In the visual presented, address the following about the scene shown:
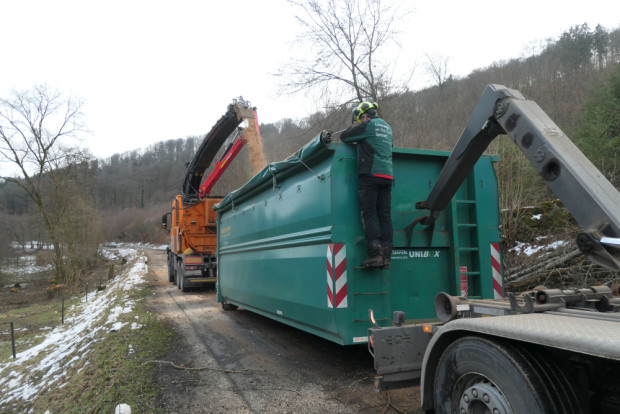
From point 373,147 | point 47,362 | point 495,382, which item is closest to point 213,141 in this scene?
point 47,362

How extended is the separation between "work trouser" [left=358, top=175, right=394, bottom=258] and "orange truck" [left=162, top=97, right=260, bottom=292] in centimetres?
850

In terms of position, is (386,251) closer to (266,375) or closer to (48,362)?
(266,375)

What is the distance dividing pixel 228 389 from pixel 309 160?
2.60 meters

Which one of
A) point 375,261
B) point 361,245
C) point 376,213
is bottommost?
point 375,261

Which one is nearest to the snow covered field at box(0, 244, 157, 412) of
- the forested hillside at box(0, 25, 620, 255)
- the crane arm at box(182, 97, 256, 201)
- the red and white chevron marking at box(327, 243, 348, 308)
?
the red and white chevron marking at box(327, 243, 348, 308)

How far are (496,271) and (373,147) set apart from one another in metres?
2.12

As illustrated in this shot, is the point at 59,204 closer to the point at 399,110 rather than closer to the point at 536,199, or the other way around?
the point at 399,110

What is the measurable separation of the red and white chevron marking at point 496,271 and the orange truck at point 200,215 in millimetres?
8695

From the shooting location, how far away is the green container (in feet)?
13.5

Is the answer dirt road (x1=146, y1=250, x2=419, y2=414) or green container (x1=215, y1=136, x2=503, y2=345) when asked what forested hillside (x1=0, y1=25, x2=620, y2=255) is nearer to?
green container (x1=215, y1=136, x2=503, y2=345)

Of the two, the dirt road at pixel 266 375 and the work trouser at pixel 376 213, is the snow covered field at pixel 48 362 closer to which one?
the dirt road at pixel 266 375

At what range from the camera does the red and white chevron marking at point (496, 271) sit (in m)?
4.68

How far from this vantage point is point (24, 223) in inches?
1563

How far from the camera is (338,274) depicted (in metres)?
4.07
